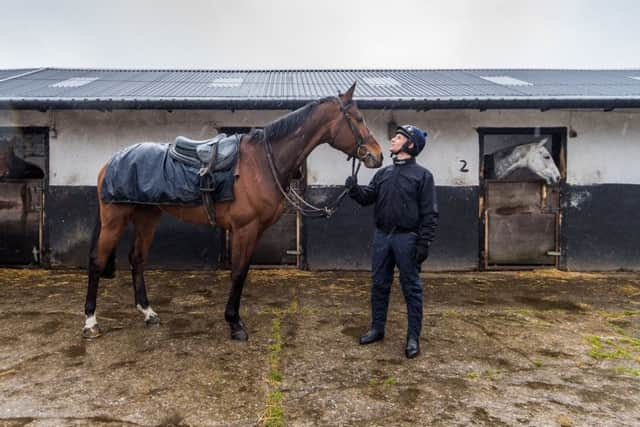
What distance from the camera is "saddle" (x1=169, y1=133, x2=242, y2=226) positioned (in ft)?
10.9

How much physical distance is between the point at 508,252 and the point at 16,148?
7.92 m

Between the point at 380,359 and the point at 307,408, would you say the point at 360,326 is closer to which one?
the point at 380,359

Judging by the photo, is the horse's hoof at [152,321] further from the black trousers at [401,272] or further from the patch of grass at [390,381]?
the patch of grass at [390,381]

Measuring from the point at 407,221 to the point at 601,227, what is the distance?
190 inches

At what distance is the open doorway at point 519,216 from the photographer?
612 centimetres

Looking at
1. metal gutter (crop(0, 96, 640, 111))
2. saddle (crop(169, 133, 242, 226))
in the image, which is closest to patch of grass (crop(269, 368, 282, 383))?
saddle (crop(169, 133, 242, 226))

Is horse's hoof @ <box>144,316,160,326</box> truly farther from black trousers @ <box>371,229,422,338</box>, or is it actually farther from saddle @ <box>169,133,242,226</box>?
black trousers @ <box>371,229,422,338</box>

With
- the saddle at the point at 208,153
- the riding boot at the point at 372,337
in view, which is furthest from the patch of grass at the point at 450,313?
the saddle at the point at 208,153

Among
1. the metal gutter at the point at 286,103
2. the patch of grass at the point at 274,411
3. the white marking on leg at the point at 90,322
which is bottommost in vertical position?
the patch of grass at the point at 274,411

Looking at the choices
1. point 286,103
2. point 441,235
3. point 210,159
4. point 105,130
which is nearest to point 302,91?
point 286,103

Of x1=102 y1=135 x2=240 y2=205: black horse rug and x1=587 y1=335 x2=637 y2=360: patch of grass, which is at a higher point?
x1=102 y1=135 x2=240 y2=205: black horse rug

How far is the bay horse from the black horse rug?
0.09 metres

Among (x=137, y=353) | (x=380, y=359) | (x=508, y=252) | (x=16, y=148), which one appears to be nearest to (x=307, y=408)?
(x=380, y=359)

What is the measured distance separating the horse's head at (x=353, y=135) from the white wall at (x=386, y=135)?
8.75 feet
